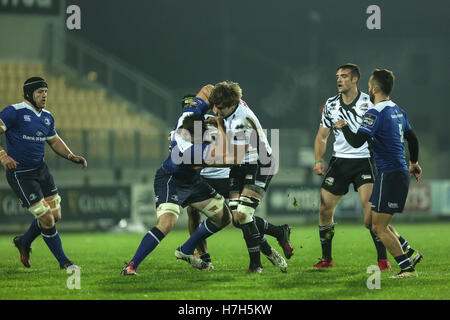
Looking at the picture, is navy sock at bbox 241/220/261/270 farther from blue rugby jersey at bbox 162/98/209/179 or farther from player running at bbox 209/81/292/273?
blue rugby jersey at bbox 162/98/209/179

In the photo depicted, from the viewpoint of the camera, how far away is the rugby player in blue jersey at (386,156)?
9070mm

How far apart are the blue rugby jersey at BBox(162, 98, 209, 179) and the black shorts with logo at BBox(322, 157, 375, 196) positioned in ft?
6.04

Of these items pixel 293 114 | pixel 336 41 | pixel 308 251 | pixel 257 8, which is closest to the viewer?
pixel 308 251

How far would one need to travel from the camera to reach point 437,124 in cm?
4750

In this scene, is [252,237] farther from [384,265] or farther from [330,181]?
[384,265]

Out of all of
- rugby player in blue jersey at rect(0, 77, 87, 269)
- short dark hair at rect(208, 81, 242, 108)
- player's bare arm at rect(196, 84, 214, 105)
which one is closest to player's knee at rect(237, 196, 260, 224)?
short dark hair at rect(208, 81, 242, 108)

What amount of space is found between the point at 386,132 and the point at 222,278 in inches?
100

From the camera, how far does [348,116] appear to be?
10.7 m

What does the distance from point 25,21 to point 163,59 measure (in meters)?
11.5

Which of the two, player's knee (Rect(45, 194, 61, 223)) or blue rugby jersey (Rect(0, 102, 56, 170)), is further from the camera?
player's knee (Rect(45, 194, 61, 223))

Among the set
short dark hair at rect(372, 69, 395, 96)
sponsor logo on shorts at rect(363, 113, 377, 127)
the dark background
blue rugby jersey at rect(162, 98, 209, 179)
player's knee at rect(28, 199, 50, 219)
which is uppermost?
the dark background

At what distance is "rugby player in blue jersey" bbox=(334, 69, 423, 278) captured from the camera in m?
9.07

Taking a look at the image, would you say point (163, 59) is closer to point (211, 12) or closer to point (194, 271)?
point (211, 12)

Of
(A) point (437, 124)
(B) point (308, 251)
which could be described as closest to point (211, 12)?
(A) point (437, 124)
